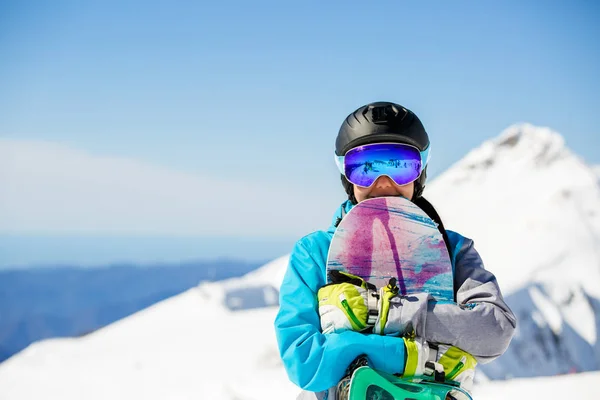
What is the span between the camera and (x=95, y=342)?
10.4 meters

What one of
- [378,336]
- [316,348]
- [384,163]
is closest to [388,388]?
[378,336]

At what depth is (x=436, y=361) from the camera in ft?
6.64

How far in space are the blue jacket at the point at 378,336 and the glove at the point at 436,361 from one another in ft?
0.10

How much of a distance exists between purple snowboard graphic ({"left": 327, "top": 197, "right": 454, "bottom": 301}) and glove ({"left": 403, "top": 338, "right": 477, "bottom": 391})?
1.06 feet

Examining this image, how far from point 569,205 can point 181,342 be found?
45.8ft

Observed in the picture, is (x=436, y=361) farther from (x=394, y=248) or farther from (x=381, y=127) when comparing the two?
(x=381, y=127)

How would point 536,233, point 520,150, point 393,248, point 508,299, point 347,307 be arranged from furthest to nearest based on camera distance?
point 520,150, point 536,233, point 508,299, point 393,248, point 347,307

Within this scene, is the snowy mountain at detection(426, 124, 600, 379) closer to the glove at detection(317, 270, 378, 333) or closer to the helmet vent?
the helmet vent

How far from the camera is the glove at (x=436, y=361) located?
196cm

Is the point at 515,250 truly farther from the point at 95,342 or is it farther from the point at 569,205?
the point at 95,342

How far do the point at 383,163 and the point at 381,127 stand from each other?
0.17 meters

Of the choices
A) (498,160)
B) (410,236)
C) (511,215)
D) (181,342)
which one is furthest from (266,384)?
(498,160)

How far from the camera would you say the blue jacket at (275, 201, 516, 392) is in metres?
1.96

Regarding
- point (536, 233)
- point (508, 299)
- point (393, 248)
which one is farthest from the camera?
point (536, 233)
